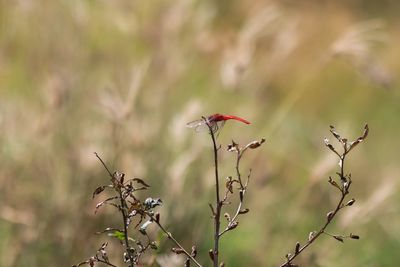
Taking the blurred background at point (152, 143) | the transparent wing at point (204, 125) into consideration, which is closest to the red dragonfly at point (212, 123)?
the transparent wing at point (204, 125)

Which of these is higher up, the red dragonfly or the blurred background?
the blurred background

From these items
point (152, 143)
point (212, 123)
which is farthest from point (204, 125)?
point (152, 143)

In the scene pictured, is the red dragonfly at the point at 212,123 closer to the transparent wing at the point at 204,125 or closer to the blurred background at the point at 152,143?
the transparent wing at the point at 204,125

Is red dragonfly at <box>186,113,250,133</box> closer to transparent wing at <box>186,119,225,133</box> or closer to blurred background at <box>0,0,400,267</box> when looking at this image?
transparent wing at <box>186,119,225,133</box>

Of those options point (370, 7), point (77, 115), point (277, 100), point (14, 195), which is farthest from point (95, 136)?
point (370, 7)

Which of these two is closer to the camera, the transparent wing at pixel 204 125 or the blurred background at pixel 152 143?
the transparent wing at pixel 204 125

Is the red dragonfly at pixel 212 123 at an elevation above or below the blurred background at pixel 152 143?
below

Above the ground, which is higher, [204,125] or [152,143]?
[152,143]

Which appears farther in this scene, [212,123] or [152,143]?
[152,143]

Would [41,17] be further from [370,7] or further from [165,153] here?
[370,7]

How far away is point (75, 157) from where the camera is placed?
3.65 m

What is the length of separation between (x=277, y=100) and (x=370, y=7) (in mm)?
2653

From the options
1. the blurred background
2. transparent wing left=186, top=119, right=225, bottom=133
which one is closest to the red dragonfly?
transparent wing left=186, top=119, right=225, bottom=133

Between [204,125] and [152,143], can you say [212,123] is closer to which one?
[204,125]
